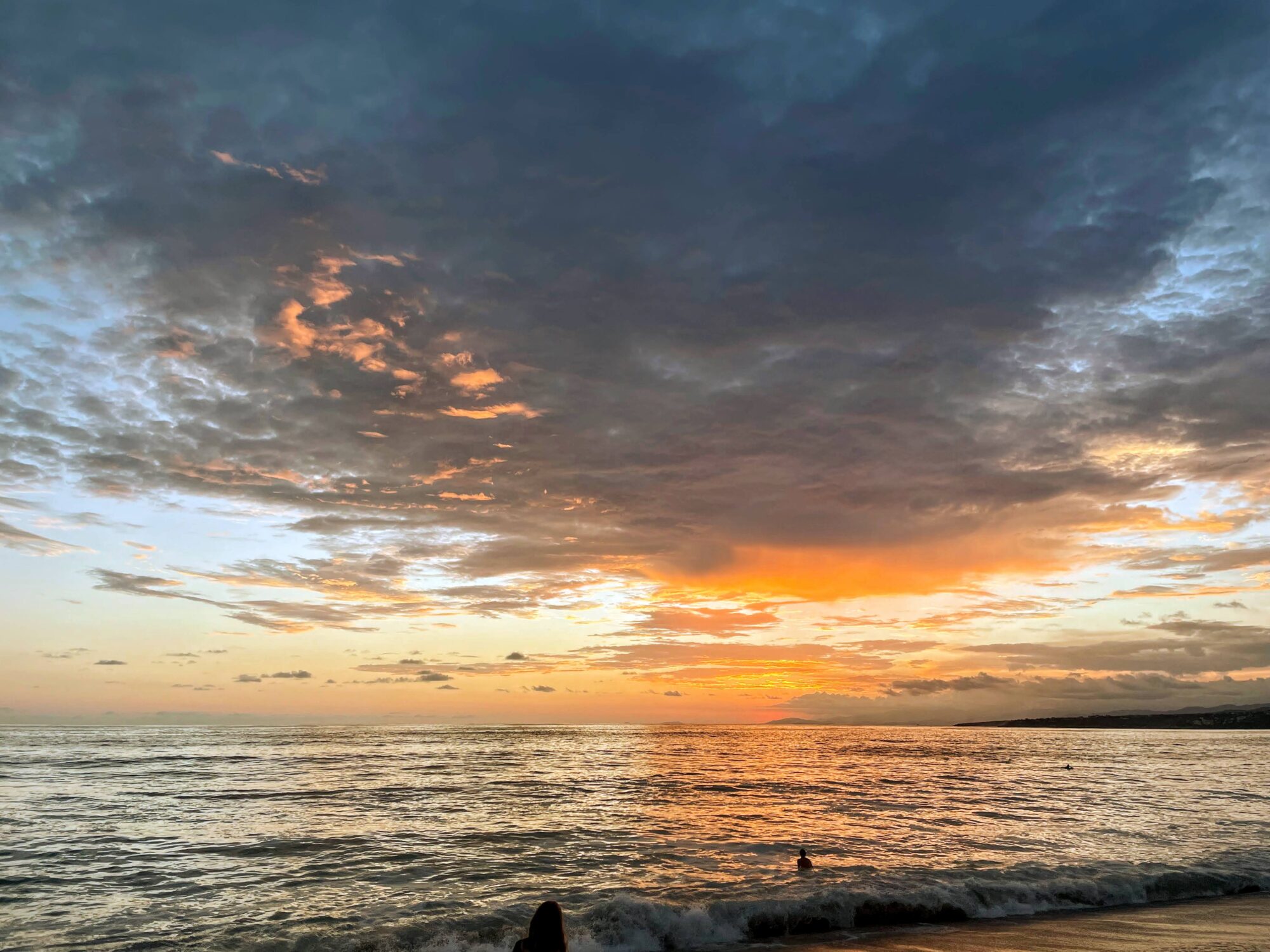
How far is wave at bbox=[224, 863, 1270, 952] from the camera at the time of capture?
585 inches

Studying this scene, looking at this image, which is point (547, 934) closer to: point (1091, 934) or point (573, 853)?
point (1091, 934)

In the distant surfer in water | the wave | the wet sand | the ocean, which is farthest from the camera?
the ocean

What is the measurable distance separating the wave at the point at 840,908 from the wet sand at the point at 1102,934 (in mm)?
859

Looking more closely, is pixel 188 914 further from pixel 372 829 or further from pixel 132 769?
pixel 132 769

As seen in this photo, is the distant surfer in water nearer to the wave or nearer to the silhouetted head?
the silhouetted head

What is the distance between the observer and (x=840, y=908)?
16703mm

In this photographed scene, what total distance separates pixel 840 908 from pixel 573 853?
9.81 m

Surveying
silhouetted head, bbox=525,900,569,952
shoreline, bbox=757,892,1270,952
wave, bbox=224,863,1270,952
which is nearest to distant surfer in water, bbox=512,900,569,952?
silhouetted head, bbox=525,900,569,952

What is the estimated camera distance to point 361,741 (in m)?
91.4

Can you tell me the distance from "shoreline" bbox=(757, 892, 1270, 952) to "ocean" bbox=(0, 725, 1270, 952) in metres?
0.86

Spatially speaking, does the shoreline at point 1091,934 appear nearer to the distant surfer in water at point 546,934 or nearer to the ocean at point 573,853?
the ocean at point 573,853

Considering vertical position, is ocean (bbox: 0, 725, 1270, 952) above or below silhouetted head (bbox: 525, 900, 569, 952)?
below

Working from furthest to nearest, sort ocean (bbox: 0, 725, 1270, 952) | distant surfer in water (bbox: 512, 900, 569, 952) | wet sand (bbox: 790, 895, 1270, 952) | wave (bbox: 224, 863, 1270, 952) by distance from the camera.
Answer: ocean (bbox: 0, 725, 1270, 952) < wave (bbox: 224, 863, 1270, 952) < wet sand (bbox: 790, 895, 1270, 952) < distant surfer in water (bbox: 512, 900, 569, 952)

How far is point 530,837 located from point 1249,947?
20911 millimetres
